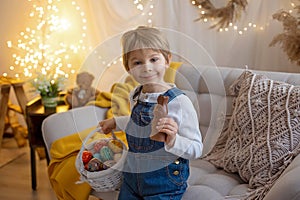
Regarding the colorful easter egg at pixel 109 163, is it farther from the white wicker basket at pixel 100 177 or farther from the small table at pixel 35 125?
the small table at pixel 35 125

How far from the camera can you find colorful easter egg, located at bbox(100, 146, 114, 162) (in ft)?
4.69

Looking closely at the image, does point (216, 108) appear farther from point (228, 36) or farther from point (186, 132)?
point (228, 36)

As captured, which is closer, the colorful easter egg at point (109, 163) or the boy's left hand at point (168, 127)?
the boy's left hand at point (168, 127)

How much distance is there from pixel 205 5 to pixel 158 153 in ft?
4.53

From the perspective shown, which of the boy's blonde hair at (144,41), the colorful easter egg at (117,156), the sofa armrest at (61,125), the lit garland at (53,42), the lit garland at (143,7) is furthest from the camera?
the lit garland at (53,42)

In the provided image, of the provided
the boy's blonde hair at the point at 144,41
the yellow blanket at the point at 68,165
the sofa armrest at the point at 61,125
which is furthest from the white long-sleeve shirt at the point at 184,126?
the sofa armrest at the point at 61,125

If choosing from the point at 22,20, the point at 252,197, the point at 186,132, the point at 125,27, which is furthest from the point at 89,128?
the point at 22,20

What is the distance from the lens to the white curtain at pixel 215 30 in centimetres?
232

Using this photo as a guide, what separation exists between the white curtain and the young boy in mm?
893

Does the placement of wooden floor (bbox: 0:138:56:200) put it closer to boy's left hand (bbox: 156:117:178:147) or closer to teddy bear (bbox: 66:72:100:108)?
teddy bear (bbox: 66:72:100:108)

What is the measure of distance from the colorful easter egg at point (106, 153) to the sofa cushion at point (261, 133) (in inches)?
20.0

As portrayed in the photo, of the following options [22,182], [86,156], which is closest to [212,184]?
[86,156]

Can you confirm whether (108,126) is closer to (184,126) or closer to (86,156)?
(86,156)

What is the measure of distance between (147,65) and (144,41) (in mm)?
70
